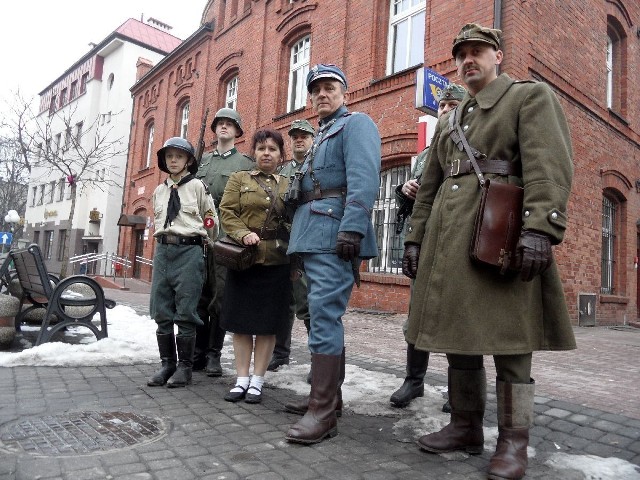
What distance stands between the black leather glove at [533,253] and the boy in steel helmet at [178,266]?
2575 mm

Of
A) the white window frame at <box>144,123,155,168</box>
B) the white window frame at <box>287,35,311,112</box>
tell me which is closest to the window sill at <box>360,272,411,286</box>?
the white window frame at <box>287,35,311,112</box>

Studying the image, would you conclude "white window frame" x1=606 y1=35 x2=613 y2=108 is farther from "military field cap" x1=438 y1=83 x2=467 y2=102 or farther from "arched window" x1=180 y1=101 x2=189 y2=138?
"arched window" x1=180 y1=101 x2=189 y2=138

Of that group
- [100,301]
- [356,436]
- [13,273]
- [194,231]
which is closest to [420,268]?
[356,436]

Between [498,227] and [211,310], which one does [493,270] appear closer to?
[498,227]

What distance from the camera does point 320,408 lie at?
9.21 ft

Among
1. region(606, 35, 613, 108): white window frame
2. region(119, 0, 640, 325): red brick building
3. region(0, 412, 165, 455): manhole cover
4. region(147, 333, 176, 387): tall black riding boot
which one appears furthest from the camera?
region(606, 35, 613, 108): white window frame

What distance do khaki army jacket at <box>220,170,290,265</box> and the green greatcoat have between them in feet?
4.14

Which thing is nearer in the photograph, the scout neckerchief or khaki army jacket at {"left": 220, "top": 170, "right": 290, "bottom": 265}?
khaki army jacket at {"left": 220, "top": 170, "right": 290, "bottom": 265}

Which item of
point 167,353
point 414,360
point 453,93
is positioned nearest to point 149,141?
point 167,353

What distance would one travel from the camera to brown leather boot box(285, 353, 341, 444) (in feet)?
8.86

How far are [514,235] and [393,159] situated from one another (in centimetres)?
851

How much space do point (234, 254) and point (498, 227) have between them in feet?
5.78

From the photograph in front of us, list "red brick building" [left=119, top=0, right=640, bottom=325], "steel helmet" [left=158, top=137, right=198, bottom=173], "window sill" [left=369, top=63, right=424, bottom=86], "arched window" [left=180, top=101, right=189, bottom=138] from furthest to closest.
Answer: "arched window" [left=180, top=101, right=189, bottom=138], "window sill" [left=369, top=63, right=424, bottom=86], "red brick building" [left=119, top=0, right=640, bottom=325], "steel helmet" [left=158, top=137, right=198, bottom=173]

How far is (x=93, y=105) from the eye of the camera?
29812 mm
